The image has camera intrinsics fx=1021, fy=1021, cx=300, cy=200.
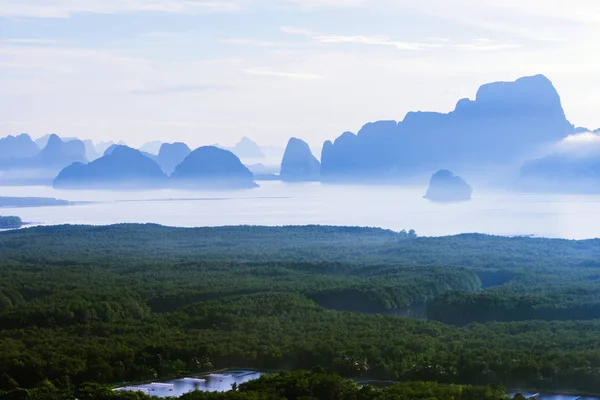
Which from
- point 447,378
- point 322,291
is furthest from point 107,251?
point 447,378

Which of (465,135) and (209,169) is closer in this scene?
(465,135)

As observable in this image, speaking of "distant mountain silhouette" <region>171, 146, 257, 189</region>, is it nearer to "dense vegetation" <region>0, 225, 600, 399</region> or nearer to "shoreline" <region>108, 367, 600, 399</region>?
"dense vegetation" <region>0, 225, 600, 399</region>

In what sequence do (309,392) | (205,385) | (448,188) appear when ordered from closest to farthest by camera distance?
(309,392)
(205,385)
(448,188)

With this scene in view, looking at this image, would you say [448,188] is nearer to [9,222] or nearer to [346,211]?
[346,211]

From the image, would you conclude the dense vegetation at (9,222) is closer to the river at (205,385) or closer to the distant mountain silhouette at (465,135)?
the river at (205,385)

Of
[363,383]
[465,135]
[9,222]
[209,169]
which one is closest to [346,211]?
[9,222]

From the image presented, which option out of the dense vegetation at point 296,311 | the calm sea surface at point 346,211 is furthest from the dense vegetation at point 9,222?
the dense vegetation at point 296,311
